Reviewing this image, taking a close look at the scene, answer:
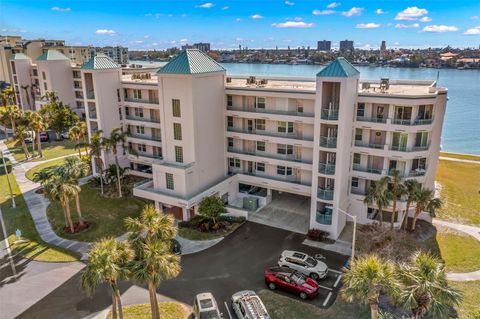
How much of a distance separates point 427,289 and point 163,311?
16.5 metres

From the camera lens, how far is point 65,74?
248ft

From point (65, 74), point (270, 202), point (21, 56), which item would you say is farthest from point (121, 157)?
point (21, 56)

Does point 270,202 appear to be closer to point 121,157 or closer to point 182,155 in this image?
point 182,155

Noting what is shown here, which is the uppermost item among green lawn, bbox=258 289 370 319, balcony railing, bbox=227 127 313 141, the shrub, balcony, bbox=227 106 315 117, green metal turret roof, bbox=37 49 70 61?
green metal turret roof, bbox=37 49 70 61

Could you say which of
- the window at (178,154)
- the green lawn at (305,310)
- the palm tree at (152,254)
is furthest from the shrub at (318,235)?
the palm tree at (152,254)

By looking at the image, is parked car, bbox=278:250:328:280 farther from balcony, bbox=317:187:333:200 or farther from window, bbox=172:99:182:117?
window, bbox=172:99:182:117

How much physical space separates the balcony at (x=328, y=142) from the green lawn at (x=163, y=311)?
18510 mm

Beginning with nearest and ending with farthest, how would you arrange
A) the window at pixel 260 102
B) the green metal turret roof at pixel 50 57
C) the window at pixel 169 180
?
1. the window at pixel 169 180
2. the window at pixel 260 102
3. the green metal turret roof at pixel 50 57

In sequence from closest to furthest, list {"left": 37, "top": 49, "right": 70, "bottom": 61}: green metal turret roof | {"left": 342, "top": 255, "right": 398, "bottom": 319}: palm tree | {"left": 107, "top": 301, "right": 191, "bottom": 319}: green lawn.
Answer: {"left": 342, "top": 255, "right": 398, "bottom": 319}: palm tree < {"left": 107, "top": 301, "right": 191, "bottom": 319}: green lawn < {"left": 37, "top": 49, "right": 70, "bottom": 61}: green metal turret roof

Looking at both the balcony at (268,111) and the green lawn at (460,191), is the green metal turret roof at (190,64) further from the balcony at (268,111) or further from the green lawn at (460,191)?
the green lawn at (460,191)

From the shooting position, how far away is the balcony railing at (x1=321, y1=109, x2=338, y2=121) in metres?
32.0

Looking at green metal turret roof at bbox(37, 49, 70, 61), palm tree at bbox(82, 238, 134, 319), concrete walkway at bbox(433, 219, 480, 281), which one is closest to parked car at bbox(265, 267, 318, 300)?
concrete walkway at bbox(433, 219, 480, 281)

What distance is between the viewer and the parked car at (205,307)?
22.7 m

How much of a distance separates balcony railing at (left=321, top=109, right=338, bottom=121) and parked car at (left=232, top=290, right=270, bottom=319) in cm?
1656
